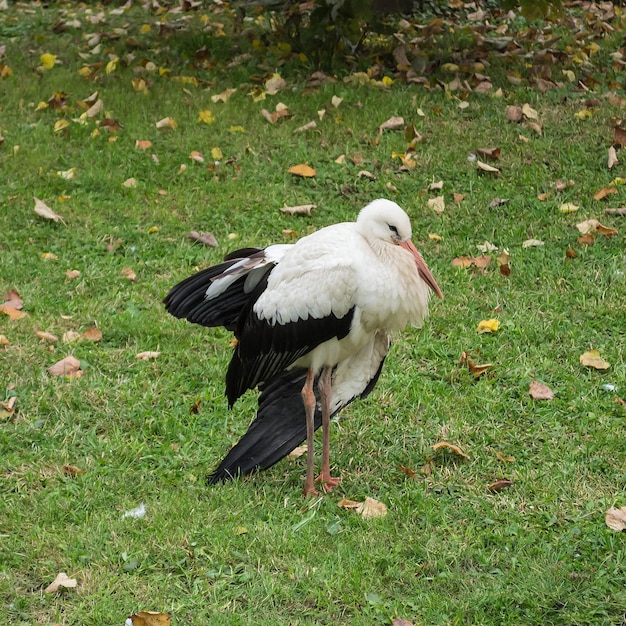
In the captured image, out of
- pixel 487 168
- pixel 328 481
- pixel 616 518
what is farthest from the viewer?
pixel 487 168

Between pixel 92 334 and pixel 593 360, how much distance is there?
265 centimetres

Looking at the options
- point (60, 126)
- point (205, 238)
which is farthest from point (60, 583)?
point (60, 126)

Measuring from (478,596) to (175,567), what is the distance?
1087 mm

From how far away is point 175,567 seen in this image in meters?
3.42

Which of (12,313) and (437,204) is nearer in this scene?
(12,313)

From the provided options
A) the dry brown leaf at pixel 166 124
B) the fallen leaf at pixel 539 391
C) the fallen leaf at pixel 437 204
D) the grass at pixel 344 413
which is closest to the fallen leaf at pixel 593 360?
the grass at pixel 344 413

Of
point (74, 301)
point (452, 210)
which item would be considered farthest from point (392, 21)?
point (74, 301)

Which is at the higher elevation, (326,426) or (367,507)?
(326,426)

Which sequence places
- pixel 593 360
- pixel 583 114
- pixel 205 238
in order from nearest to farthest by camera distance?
pixel 593 360 → pixel 205 238 → pixel 583 114

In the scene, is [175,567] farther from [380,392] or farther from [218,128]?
[218,128]

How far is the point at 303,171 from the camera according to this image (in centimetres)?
672

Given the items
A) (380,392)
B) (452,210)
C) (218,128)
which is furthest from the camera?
(218,128)

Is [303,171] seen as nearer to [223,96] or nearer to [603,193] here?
[223,96]

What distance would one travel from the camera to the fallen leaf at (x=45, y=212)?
6.29 metres
